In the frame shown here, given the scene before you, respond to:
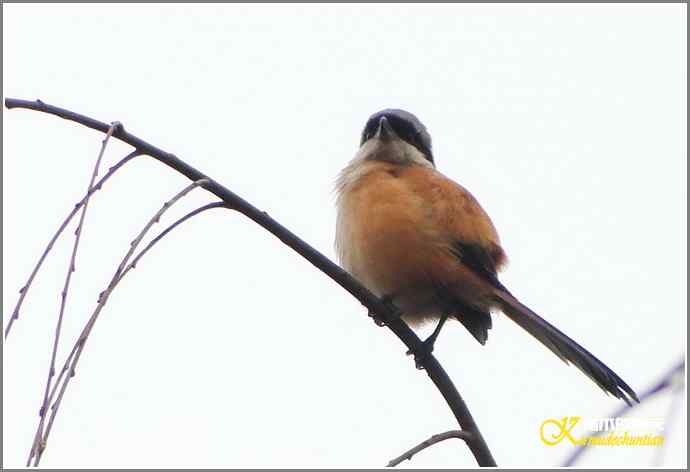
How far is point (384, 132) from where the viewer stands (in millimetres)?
5375

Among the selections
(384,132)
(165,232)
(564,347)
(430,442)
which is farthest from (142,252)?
(384,132)

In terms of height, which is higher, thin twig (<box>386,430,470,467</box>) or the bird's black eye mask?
the bird's black eye mask

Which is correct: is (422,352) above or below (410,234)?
below

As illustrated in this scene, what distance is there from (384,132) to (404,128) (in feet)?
0.95

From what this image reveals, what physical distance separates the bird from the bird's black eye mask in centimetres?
81

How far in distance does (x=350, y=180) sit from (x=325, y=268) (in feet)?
7.59

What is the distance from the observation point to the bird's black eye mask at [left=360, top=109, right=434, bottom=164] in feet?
18.4

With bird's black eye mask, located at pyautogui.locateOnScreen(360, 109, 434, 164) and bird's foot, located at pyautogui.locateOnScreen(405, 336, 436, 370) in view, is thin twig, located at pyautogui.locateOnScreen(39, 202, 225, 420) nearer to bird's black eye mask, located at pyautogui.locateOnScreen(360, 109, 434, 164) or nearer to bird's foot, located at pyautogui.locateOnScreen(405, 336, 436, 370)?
bird's foot, located at pyautogui.locateOnScreen(405, 336, 436, 370)

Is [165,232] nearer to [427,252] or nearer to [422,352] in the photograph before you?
[422,352]

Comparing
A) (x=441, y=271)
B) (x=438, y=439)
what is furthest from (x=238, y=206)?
(x=441, y=271)

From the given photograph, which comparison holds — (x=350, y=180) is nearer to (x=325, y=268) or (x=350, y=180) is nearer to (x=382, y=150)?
(x=382, y=150)

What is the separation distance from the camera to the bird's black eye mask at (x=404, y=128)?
18.4ft

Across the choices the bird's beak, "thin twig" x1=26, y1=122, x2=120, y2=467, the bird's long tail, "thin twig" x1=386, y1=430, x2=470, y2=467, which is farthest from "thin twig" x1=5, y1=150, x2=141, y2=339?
the bird's beak

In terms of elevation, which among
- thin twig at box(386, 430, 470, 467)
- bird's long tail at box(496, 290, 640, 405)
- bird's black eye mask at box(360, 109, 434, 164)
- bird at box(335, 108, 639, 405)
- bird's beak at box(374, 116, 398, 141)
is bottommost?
thin twig at box(386, 430, 470, 467)
